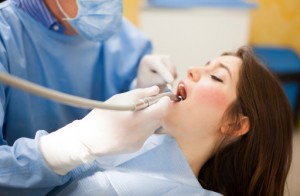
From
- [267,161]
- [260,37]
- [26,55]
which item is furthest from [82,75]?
[260,37]

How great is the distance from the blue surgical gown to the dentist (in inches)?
3.9

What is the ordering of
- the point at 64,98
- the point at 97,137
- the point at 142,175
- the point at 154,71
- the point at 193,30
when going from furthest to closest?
the point at 193,30 < the point at 154,71 < the point at 142,175 < the point at 97,137 < the point at 64,98

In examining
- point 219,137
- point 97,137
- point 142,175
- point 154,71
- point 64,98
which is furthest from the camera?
point 154,71

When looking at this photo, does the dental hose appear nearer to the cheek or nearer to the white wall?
the cheek

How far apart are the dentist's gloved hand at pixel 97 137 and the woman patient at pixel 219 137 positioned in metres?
0.21

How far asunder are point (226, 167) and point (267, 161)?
15cm

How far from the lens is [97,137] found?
33.9 inches

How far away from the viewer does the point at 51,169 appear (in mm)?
865

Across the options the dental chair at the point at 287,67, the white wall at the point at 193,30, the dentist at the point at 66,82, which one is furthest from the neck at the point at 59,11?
the dental chair at the point at 287,67

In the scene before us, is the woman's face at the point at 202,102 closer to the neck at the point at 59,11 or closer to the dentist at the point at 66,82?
the dentist at the point at 66,82

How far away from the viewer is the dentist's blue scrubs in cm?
110

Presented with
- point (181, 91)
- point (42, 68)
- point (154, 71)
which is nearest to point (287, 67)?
point (154, 71)

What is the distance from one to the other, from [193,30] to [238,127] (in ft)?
4.24

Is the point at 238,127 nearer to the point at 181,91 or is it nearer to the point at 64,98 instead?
the point at 181,91
